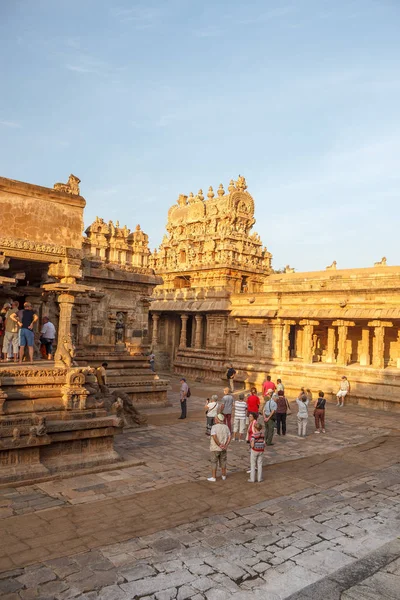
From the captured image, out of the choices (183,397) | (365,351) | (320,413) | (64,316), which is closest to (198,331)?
(365,351)

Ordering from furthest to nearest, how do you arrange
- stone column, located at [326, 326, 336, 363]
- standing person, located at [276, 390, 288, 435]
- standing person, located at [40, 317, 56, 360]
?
1. stone column, located at [326, 326, 336, 363]
2. standing person, located at [276, 390, 288, 435]
3. standing person, located at [40, 317, 56, 360]

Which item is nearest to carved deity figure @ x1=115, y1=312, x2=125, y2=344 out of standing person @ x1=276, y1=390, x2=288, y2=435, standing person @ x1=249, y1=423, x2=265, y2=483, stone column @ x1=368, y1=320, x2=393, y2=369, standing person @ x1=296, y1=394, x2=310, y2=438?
standing person @ x1=276, y1=390, x2=288, y2=435

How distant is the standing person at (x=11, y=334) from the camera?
1093cm

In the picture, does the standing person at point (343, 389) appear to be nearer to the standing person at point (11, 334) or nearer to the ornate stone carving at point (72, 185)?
the ornate stone carving at point (72, 185)

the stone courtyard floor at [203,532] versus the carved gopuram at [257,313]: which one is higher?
the carved gopuram at [257,313]

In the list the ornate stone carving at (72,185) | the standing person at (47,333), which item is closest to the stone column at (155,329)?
the ornate stone carving at (72,185)

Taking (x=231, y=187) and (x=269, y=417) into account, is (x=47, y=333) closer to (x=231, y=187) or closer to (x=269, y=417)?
(x=269, y=417)

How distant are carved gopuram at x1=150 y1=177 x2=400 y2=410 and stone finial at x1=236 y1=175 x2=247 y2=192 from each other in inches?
5.7

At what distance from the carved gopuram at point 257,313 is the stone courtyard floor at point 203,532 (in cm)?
939

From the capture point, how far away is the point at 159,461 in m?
10.4

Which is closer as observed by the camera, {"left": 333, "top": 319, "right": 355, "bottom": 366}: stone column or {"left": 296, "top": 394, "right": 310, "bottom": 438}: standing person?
{"left": 296, "top": 394, "right": 310, "bottom": 438}: standing person

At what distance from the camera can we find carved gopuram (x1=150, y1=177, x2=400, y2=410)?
19828mm

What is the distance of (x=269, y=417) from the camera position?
39.3 ft

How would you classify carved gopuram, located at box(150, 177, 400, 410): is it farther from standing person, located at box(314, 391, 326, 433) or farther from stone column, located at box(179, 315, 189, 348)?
standing person, located at box(314, 391, 326, 433)
